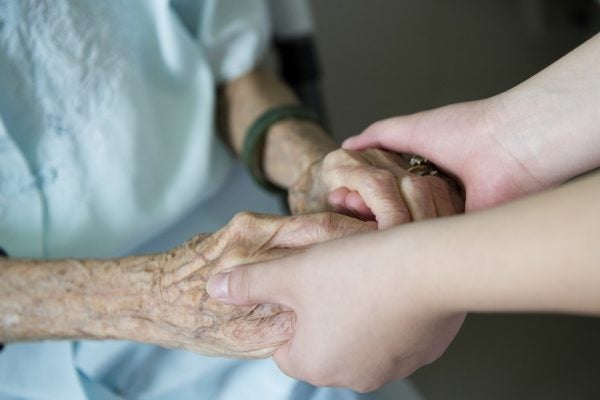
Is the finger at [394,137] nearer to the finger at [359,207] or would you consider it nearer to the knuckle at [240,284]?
the finger at [359,207]

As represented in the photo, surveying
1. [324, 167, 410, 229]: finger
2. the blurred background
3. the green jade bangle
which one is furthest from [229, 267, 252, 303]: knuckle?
the blurred background

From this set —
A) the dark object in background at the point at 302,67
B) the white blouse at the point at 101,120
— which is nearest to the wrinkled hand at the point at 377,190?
the white blouse at the point at 101,120

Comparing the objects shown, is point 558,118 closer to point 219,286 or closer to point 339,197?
point 339,197

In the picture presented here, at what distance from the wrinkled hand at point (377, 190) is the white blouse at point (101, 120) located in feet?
0.75

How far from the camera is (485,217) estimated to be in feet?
1.67

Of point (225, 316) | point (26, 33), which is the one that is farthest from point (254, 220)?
point (26, 33)

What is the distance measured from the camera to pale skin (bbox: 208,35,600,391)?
479mm

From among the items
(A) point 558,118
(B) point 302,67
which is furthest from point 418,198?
(B) point 302,67

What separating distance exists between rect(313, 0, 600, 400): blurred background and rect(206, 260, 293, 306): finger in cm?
114

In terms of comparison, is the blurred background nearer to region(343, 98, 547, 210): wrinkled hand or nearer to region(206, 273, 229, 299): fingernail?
region(343, 98, 547, 210): wrinkled hand

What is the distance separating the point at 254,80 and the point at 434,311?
61 centimetres

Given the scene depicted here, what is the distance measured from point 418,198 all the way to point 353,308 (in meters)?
0.18

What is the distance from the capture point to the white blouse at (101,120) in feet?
2.71

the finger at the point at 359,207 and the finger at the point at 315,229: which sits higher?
the finger at the point at 315,229
